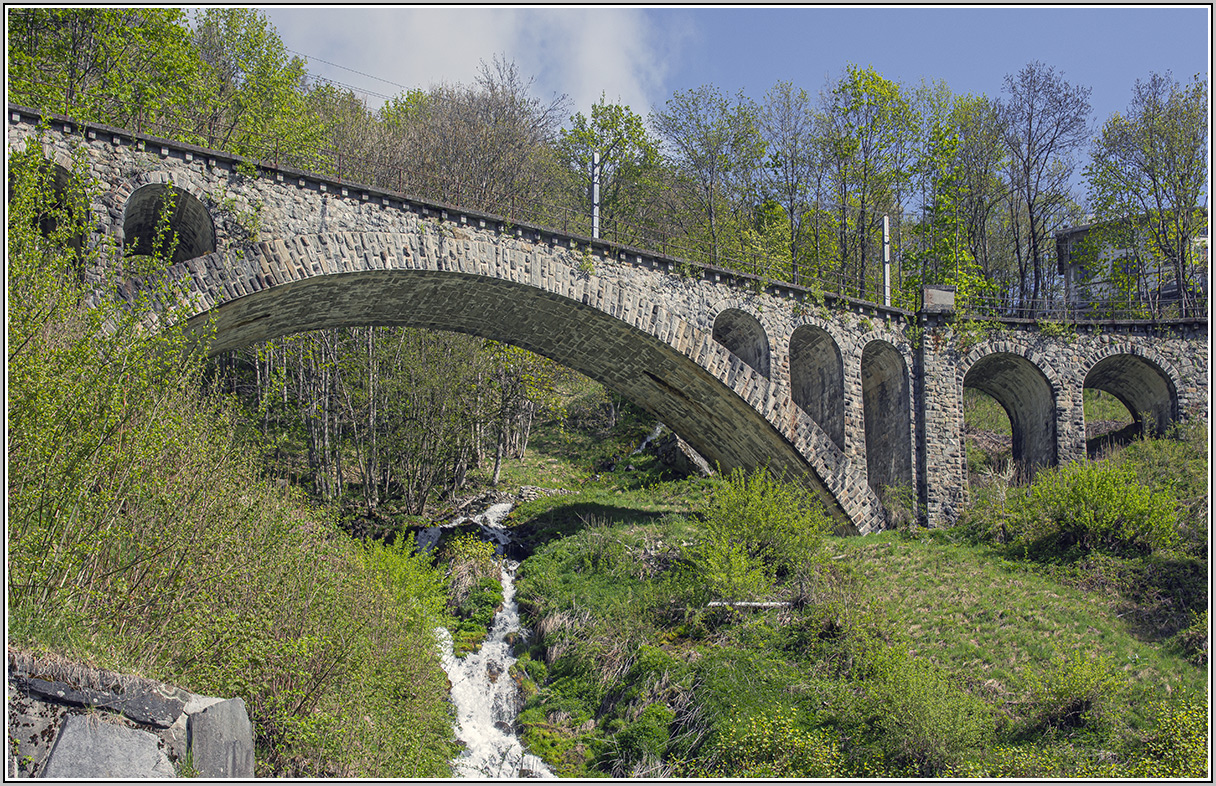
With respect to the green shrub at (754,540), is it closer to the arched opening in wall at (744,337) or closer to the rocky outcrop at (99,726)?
the arched opening in wall at (744,337)

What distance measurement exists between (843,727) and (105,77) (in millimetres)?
20817

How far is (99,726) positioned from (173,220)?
37.4 ft

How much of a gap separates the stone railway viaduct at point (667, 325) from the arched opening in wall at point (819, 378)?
0.18 ft

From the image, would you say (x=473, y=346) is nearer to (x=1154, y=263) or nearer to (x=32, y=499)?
(x=32, y=499)

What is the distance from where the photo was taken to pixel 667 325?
20.1m

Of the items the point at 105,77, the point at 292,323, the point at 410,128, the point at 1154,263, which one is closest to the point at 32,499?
the point at 292,323

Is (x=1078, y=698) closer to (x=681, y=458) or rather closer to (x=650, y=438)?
(x=681, y=458)

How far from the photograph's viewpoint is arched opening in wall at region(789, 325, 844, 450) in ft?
73.7

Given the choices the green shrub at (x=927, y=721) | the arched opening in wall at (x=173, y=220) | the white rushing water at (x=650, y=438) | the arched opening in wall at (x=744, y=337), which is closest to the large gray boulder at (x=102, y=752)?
the green shrub at (x=927, y=721)

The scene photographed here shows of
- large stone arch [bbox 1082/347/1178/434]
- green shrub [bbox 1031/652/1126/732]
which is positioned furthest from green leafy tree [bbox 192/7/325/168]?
large stone arch [bbox 1082/347/1178/434]

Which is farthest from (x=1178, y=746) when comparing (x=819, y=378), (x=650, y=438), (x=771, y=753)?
(x=650, y=438)

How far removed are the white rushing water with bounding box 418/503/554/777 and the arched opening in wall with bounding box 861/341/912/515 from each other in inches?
388

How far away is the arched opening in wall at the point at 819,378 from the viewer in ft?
73.7

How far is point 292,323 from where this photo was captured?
1845 cm
